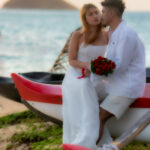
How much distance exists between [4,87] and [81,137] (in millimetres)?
2023

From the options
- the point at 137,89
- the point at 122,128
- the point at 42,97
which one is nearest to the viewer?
the point at 137,89

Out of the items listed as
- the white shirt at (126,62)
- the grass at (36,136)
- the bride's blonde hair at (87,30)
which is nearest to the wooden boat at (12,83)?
the grass at (36,136)

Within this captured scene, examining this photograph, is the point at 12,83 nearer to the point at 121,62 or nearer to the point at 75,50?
the point at 75,50

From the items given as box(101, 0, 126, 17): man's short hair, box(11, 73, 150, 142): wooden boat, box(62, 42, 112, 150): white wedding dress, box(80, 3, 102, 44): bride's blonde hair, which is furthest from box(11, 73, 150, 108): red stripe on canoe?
box(101, 0, 126, 17): man's short hair

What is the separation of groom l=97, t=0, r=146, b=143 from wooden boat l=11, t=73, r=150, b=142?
12.0 inches

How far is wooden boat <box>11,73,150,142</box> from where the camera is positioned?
314cm

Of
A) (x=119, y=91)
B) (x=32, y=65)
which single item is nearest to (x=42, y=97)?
(x=119, y=91)

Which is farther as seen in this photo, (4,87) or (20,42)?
(20,42)

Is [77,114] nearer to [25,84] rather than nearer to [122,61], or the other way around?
[122,61]

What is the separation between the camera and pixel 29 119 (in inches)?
180

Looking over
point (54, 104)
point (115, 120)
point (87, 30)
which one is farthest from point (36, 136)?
point (87, 30)

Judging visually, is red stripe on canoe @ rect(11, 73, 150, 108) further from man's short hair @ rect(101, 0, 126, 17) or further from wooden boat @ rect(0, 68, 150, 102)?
man's short hair @ rect(101, 0, 126, 17)

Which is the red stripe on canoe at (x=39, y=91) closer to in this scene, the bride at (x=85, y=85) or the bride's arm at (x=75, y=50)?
the bride at (x=85, y=85)

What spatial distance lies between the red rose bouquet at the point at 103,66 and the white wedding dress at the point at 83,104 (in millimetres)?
105
